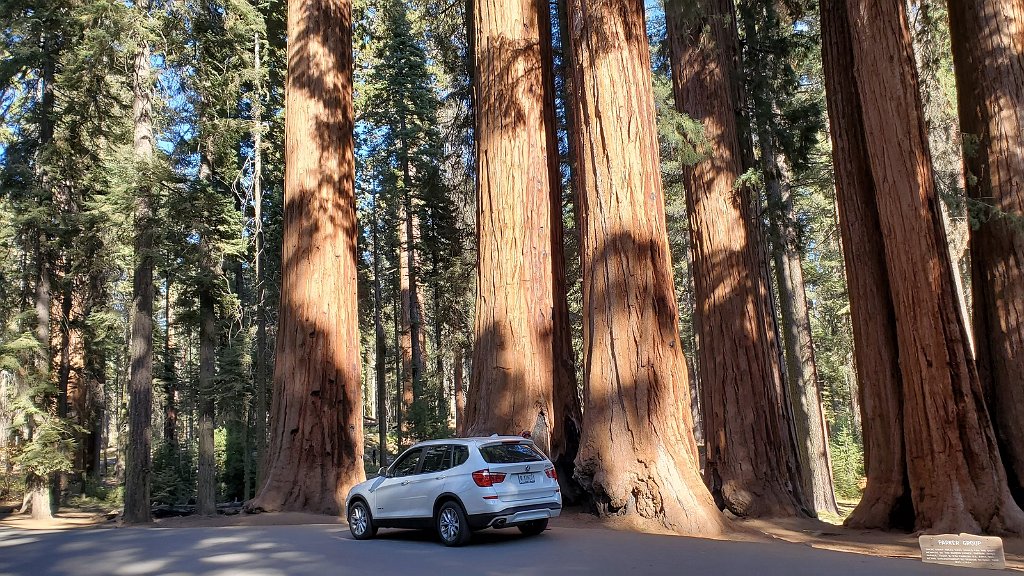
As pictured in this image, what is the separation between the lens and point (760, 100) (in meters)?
16.1

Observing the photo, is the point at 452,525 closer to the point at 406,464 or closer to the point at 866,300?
the point at 406,464

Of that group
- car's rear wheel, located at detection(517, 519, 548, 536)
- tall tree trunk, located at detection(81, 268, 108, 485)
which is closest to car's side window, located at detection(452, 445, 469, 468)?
car's rear wheel, located at detection(517, 519, 548, 536)

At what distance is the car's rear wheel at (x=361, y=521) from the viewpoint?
9109 mm

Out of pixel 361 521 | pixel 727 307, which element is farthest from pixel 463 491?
pixel 727 307

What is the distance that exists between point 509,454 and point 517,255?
399 centimetres

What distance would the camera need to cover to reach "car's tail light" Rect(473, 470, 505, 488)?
8.00 metres

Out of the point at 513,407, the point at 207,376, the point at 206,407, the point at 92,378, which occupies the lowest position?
the point at 513,407

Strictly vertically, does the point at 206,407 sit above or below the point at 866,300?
below

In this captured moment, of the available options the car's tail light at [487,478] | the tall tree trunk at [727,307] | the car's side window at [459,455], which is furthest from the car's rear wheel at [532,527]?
the tall tree trunk at [727,307]

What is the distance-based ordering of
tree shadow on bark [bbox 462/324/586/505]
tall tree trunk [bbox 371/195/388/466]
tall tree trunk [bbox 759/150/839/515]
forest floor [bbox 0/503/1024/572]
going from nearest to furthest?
1. forest floor [bbox 0/503/1024/572]
2. tree shadow on bark [bbox 462/324/586/505]
3. tall tree trunk [bbox 759/150/839/515]
4. tall tree trunk [bbox 371/195/388/466]

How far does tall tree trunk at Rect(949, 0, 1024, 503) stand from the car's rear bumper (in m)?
7.11

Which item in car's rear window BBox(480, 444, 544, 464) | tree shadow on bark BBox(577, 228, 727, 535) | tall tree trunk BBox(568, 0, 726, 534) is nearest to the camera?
car's rear window BBox(480, 444, 544, 464)

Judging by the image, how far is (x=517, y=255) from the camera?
453 inches

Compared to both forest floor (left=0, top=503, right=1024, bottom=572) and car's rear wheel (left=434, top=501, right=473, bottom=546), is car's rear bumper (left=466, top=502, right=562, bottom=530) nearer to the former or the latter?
car's rear wheel (left=434, top=501, right=473, bottom=546)
